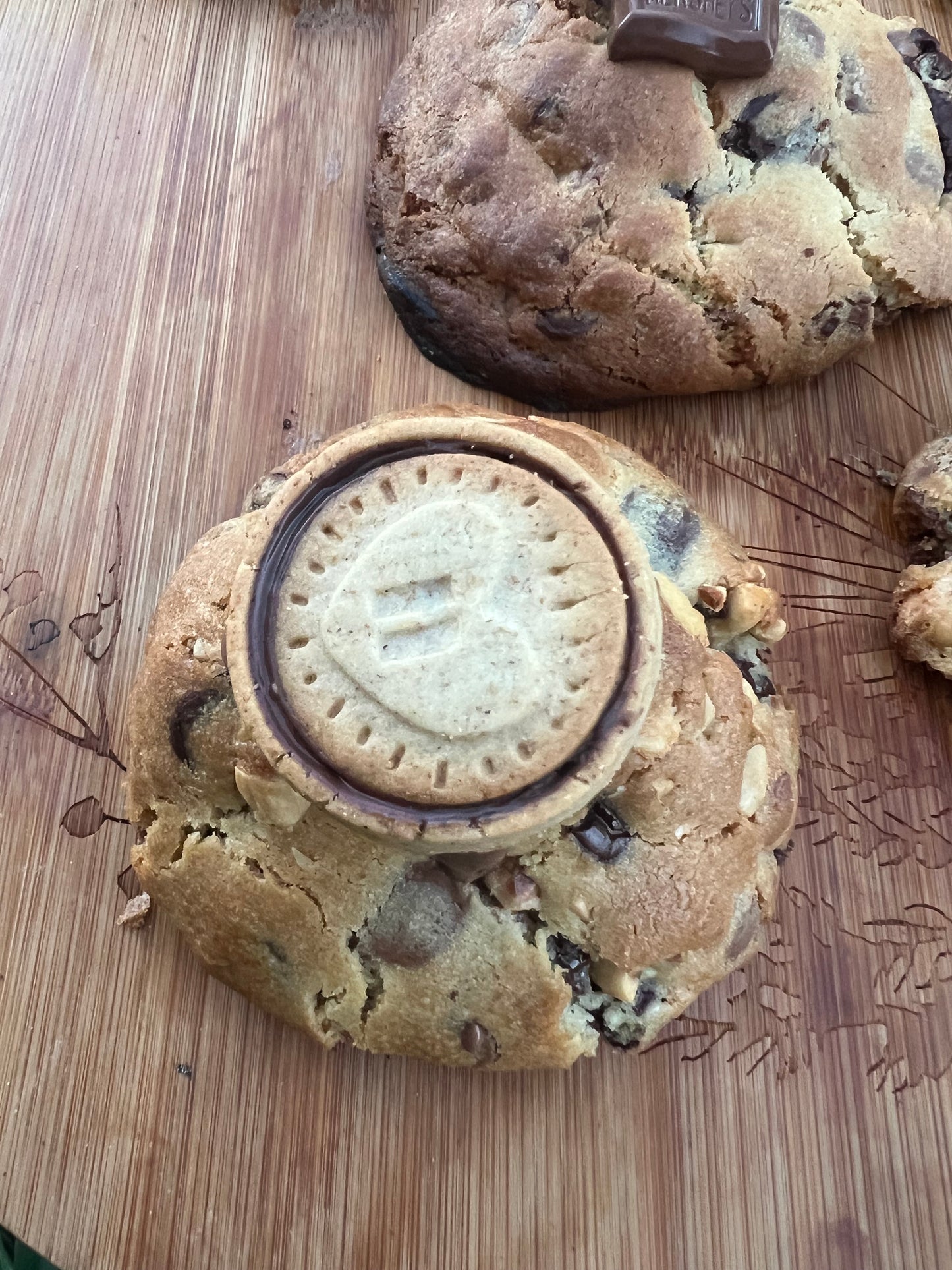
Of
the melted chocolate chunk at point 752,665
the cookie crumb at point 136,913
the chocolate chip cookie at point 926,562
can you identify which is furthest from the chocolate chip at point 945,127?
the cookie crumb at point 136,913

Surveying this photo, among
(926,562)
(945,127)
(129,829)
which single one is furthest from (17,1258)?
(945,127)

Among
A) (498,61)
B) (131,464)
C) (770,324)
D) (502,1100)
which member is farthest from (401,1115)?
(498,61)

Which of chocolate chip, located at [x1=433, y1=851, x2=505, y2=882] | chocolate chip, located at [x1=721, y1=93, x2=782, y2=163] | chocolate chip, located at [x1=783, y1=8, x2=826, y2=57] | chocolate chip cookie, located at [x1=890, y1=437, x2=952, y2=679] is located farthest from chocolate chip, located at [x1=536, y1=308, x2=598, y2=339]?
chocolate chip, located at [x1=433, y1=851, x2=505, y2=882]

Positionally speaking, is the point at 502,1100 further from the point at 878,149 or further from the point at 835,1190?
the point at 878,149

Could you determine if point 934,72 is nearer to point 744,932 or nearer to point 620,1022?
point 744,932

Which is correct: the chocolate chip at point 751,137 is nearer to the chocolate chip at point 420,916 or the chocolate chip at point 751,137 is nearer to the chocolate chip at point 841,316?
the chocolate chip at point 841,316

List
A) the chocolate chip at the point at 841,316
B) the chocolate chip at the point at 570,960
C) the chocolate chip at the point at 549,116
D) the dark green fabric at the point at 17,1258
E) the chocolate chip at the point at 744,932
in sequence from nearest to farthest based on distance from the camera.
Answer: the chocolate chip at the point at 570,960, the chocolate chip at the point at 744,932, the chocolate chip at the point at 549,116, the chocolate chip at the point at 841,316, the dark green fabric at the point at 17,1258
